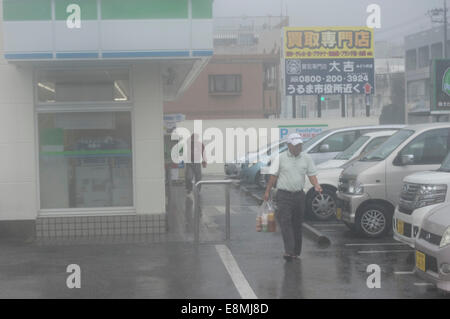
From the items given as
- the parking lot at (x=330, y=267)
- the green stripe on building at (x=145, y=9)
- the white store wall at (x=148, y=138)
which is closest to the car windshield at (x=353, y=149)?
the parking lot at (x=330, y=267)

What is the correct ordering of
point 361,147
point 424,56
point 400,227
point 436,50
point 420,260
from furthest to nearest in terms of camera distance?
point 424,56
point 436,50
point 361,147
point 400,227
point 420,260

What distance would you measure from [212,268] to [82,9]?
4.55m

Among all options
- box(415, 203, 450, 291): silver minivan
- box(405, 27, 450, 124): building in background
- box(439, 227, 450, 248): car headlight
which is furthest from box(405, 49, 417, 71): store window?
box(439, 227, 450, 248): car headlight

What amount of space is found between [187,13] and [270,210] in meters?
3.41

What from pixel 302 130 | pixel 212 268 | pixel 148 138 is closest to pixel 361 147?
pixel 148 138

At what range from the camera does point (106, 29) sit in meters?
9.98

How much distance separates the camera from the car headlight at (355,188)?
10.9 metres

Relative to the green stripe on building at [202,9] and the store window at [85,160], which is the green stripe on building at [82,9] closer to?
the green stripe on building at [202,9]

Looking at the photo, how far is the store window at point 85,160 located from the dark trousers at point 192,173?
19.9ft

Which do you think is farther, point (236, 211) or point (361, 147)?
point (236, 211)

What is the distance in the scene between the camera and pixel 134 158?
36.5 feet

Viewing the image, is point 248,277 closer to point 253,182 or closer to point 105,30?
point 105,30

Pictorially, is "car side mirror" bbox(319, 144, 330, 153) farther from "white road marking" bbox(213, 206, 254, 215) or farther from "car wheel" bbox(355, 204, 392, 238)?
"car wheel" bbox(355, 204, 392, 238)

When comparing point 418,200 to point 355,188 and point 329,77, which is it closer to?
point 355,188
